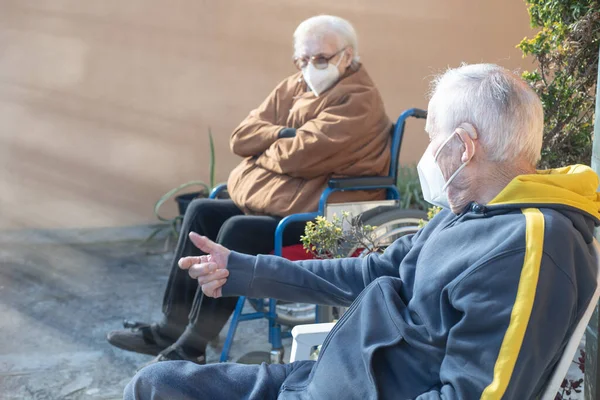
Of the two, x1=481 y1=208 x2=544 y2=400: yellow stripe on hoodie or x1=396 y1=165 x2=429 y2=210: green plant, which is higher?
x1=481 y1=208 x2=544 y2=400: yellow stripe on hoodie

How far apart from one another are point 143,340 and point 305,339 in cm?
156

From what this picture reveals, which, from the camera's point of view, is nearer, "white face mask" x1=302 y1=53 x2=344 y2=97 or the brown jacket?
the brown jacket

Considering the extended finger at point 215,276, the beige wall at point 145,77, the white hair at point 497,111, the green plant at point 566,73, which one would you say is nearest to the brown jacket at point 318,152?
the green plant at point 566,73

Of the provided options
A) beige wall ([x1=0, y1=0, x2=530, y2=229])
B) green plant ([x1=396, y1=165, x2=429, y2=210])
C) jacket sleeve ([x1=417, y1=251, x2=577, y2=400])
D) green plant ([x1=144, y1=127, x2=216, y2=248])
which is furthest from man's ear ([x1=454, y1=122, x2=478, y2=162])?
beige wall ([x1=0, y1=0, x2=530, y2=229])

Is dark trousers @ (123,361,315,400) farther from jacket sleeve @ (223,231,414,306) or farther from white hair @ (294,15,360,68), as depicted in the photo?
white hair @ (294,15,360,68)

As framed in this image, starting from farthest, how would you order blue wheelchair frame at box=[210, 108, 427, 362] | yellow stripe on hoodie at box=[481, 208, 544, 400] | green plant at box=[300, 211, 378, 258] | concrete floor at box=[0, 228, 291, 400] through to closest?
concrete floor at box=[0, 228, 291, 400]
blue wheelchair frame at box=[210, 108, 427, 362]
green plant at box=[300, 211, 378, 258]
yellow stripe on hoodie at box=[481, 208, 544, 400]

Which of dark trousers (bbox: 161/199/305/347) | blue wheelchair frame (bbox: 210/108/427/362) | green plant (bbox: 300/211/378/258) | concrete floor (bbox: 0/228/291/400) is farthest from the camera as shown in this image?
concrete floor (bbox: 0/228/291/400)

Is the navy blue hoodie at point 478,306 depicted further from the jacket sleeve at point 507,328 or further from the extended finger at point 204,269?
the extended finger at point 204,269

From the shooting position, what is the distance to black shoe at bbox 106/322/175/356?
3.18m

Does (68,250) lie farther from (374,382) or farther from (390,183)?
(374,382)

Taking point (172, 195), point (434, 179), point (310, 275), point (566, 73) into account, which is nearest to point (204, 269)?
point (310, 275)

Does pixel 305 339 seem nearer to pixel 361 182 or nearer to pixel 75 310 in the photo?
pixel 361 182

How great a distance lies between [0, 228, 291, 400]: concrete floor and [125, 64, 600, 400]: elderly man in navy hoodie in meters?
1.73

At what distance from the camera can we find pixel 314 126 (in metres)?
3.15
